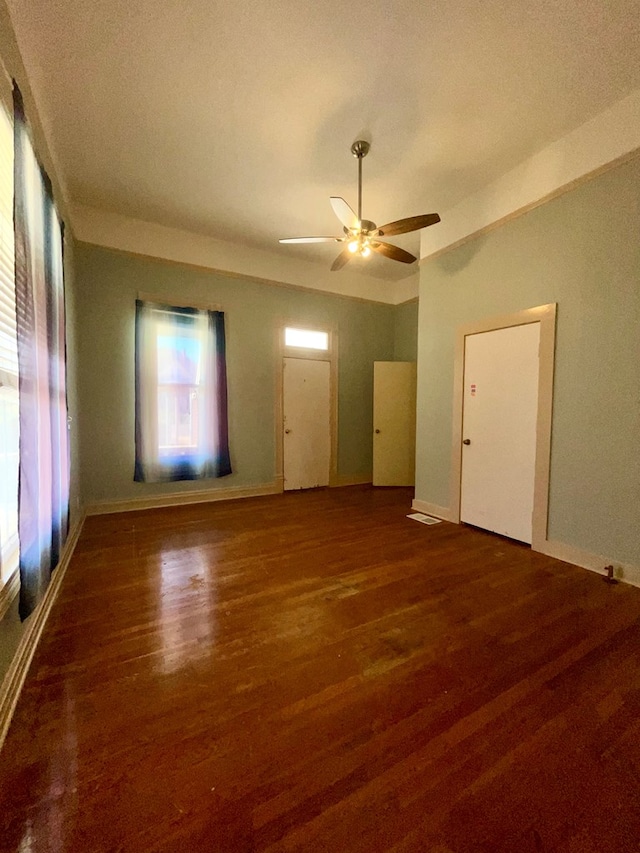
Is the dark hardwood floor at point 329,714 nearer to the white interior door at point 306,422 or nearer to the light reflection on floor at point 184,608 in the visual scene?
the light reflection on floor at point 184,608

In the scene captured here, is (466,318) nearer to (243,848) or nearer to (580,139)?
(580,139)

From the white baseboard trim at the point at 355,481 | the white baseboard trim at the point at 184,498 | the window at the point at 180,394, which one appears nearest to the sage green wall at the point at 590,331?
the white baseboard trim at the point at 355,481

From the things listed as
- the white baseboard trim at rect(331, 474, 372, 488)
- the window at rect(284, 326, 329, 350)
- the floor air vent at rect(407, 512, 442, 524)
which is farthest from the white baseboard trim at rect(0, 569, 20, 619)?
the white baseboard trim at rect(331, 474, 372, 488)

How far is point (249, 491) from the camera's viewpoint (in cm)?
464

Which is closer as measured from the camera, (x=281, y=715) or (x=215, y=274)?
(x=281, y=715)

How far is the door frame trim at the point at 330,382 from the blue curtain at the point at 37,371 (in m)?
2.65

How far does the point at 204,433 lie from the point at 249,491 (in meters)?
1.00

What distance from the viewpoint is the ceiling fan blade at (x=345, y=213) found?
8.54ft

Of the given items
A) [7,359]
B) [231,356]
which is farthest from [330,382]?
[7,359]

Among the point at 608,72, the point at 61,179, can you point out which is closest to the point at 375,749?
the point at 608,72

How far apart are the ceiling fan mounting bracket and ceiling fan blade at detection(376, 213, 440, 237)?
60cm

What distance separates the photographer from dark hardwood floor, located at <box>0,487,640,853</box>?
99 centimetres

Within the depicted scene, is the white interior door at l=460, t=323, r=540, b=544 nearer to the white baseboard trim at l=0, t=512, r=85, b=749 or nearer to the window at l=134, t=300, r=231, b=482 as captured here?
→ the window at l=134, t=300, r=231, b=482

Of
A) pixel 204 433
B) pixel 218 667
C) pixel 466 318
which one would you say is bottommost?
pixel 218 667
